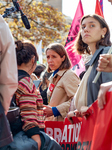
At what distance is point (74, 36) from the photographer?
18.5ft

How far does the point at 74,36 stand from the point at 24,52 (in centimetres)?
335

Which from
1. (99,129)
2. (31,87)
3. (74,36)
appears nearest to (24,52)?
(31,87)

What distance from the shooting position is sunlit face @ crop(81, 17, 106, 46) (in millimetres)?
2502

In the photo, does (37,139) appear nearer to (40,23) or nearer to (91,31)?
(91,31)

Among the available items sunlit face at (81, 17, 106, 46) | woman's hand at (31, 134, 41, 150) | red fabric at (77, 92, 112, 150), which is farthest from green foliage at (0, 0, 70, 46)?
red fabric at (77, 92, 112, 150)

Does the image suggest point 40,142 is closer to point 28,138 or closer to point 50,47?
point 28,138

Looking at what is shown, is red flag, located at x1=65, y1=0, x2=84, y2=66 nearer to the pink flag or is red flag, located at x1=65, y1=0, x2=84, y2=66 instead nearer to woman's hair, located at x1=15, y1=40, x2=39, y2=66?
the pink flag

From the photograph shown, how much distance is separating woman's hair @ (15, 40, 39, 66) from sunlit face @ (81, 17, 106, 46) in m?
0.56

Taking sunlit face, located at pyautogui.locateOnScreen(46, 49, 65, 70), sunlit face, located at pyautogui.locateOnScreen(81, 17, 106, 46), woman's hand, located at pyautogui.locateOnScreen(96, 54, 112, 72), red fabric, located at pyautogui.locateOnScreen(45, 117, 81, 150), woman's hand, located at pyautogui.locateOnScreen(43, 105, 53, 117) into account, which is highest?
sunlit face, located at pyautogui.locateOnScreen(81, 17, 106, 46)

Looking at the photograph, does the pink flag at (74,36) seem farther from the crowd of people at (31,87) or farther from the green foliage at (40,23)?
the green foliage at (40,23)

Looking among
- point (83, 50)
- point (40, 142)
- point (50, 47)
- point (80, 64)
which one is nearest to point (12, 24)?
point (80, 64)

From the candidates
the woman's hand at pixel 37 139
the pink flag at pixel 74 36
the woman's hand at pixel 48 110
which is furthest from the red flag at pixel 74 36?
the woman's hand at pixel 37 139

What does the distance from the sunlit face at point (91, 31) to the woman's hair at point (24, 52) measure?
559mm

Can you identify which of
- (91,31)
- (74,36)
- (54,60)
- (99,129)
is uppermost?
(91,31)
